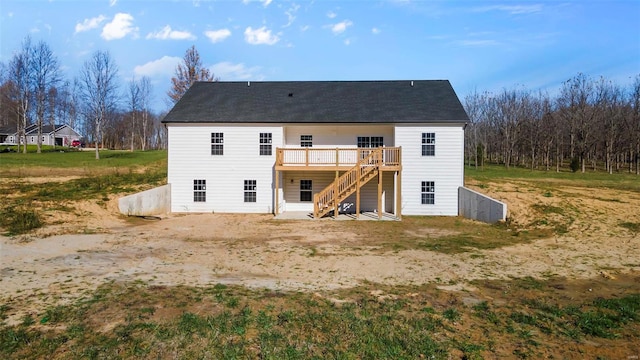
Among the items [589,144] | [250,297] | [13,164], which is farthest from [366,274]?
[589,144]

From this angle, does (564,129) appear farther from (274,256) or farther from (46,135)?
(46,135)

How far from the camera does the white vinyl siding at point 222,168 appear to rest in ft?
75.4

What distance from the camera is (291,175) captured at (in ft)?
77.4

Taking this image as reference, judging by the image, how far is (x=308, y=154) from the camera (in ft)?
71.9

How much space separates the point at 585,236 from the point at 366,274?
10366 mm

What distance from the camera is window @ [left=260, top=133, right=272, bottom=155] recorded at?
23094mm

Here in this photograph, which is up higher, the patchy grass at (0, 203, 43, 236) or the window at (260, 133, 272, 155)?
the window at (260, 133, 272, 155)

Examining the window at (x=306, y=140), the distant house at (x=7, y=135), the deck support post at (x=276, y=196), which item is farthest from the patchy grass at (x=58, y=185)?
the distant house at (x=7, y=135)

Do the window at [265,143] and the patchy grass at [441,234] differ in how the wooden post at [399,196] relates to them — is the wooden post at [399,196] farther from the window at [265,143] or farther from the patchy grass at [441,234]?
the window at [265,143]

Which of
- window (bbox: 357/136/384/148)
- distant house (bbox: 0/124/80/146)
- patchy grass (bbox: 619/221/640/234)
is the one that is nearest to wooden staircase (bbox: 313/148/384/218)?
window (bbox: 357/136/384/148)

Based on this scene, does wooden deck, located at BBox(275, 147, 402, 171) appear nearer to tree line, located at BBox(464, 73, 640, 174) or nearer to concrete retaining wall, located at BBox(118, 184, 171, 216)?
concrete retaining wall, located at BBox(118, 184, 171, 216)

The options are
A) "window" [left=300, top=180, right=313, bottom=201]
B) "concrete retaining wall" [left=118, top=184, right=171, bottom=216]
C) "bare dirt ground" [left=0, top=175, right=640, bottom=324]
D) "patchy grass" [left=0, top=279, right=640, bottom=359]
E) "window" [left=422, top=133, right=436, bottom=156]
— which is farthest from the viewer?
"window" [left=300, top=180, right=313, bottom=201]

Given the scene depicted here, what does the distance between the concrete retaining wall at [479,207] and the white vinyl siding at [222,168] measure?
11225 mm

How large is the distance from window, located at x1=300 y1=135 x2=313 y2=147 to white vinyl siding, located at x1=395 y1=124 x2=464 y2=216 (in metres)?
5.31
